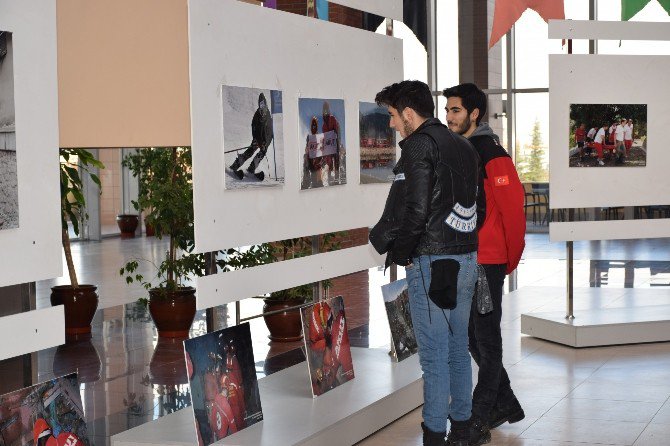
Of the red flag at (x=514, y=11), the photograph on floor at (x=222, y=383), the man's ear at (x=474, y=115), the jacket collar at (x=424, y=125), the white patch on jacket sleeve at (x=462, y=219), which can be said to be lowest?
the photograph on floor at (x=222, y=383)

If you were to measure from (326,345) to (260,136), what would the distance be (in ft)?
4.03

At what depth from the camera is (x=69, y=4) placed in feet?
12.8

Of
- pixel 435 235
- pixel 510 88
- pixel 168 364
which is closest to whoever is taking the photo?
pixel 435 235

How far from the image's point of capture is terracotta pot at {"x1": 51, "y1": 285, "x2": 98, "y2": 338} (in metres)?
9.09

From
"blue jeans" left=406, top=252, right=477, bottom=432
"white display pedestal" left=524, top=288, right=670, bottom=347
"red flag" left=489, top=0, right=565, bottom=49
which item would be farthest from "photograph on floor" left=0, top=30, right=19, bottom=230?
"white display pedestal" left=524, top=288, right=670, bottom=347

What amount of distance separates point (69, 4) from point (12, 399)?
150cm

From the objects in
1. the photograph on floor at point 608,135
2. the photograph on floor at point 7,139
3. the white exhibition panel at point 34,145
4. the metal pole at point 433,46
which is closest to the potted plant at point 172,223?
the photograph on floor at point 608,135

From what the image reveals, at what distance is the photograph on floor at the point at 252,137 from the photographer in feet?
15.0

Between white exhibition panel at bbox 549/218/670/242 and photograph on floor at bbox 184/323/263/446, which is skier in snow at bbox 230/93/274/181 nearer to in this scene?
photograph on floor at bbox 184/323/263/446

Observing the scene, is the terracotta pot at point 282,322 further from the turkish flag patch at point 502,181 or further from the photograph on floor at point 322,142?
the turkish flag patch at point 502,181

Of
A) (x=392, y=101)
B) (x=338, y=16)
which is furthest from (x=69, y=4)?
(x=338, y=16)

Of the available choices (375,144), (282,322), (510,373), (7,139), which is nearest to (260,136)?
(375,144)

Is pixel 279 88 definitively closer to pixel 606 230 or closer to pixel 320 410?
pixel 320 410

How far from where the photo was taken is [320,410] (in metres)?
4.97
